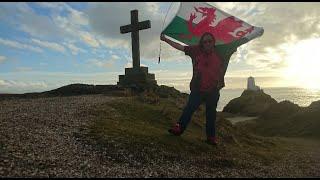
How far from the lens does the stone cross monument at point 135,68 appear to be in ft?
89.6

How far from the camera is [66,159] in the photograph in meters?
11.0

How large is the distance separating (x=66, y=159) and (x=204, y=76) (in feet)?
17.8

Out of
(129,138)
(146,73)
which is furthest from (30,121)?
(146,73)

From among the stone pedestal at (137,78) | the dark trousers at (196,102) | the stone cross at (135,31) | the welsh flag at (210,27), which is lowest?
the dark trousers at (196,102)

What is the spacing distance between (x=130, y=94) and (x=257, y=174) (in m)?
12.8

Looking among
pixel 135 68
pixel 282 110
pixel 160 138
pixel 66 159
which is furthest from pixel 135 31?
pixel 66 159

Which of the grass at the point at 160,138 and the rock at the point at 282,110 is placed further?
the rock at the point at 282,110

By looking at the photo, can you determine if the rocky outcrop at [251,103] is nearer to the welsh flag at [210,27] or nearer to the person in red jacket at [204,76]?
the welsh flag at [210,27]

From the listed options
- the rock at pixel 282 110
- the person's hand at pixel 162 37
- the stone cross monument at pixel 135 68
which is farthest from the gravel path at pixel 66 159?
the rock at pixel 282 110

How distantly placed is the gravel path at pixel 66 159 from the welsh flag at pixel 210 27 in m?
4.12

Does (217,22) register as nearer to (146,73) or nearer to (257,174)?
(257,174)

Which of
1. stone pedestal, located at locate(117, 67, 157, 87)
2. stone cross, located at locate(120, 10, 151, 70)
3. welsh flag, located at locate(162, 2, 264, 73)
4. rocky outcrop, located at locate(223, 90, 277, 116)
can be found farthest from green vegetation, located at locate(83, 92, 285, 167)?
rocky outcrop, located at locate(223, 90, 277, 116)

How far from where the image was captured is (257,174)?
40.0 feet

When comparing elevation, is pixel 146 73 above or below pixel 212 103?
above
